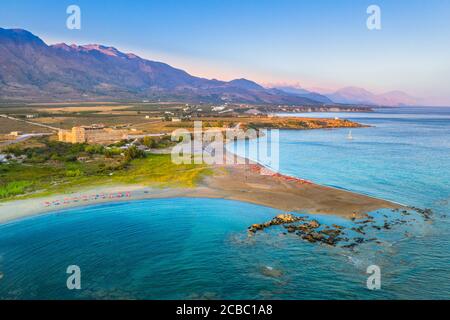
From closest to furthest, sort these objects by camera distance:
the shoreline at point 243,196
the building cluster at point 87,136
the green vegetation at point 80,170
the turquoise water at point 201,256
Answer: the turquoise water at point 201,256 < the shoreline at point 243,196 < the green vegetation at point 80,170 < the building cluster at point 87,136

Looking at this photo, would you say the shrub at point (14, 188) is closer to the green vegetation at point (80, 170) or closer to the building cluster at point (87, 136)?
the green vegetation at point (80, 170)

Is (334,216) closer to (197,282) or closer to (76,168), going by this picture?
(197,282)

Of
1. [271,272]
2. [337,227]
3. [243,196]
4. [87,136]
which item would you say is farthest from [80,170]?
[271,272]

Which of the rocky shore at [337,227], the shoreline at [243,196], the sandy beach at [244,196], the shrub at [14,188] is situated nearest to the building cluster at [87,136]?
the shrub at [14,188]

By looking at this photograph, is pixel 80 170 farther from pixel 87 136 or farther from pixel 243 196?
pixel 87 136
